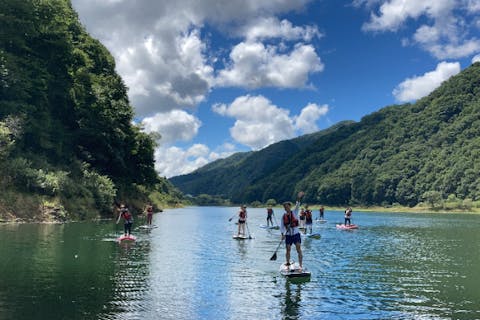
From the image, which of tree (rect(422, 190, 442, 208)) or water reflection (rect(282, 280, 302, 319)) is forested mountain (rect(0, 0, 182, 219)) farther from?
tree (rect(422, 190, 442, 208))

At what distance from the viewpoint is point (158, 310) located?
554 inches

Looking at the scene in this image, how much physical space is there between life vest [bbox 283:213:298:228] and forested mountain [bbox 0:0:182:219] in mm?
39779

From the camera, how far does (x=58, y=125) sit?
67.9 meters

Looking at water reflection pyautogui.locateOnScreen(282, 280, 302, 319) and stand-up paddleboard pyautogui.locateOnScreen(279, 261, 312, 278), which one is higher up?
stand-up paddleboard pyautogui.locateOnScreen(279, 261, 312, 278)

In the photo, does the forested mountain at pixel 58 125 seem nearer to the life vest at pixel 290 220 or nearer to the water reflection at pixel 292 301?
the life vest at pixel 290 220

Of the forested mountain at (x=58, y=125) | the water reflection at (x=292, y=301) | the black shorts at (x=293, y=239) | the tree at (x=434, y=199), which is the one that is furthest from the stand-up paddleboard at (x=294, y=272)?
the tree at (x=434, y=199)

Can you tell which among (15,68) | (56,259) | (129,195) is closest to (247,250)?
(56,259)

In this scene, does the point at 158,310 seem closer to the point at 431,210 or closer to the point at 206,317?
the point at 206,317

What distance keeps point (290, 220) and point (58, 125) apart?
5630 centimetres

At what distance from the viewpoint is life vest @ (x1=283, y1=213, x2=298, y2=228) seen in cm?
2128

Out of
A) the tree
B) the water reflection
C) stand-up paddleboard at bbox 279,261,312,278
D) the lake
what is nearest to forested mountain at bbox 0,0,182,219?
the lake

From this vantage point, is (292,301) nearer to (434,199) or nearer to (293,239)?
(293,239)

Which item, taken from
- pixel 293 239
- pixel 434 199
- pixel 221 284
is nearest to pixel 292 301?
pixel 221 284

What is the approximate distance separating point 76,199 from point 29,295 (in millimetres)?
48744
